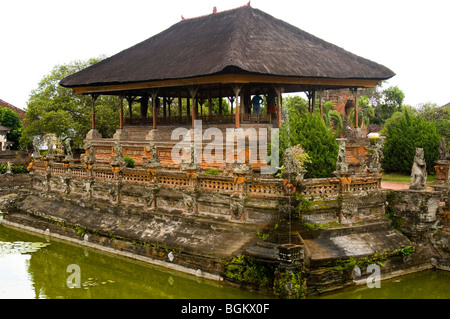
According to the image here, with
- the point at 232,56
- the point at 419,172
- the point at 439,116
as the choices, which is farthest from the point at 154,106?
the point at 439,116

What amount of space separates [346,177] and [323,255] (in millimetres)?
2520

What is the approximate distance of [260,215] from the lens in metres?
12.8

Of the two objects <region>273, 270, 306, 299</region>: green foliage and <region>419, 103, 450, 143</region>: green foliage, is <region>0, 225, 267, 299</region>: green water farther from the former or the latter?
<region>419, 103, 450, 143</region>: green foliage

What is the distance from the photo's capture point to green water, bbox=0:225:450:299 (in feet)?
38.8

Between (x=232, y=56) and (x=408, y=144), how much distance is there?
9618 millimetres

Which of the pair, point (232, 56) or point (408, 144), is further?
point (408, 144)

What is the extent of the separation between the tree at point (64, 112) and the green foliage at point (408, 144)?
1995 centimetres

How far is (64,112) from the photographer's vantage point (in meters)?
32.9

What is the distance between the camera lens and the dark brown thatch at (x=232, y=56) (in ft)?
59.9

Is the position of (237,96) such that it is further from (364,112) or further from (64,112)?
(364,112)

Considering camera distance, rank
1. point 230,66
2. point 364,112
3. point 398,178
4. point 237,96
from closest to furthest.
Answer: point 230,66 → point 237,96 → point 398,178 → point 364,112
